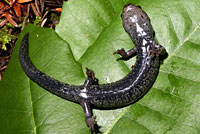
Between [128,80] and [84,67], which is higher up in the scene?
[84,67]

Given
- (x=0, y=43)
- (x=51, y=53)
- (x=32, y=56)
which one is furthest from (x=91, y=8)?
(x=0, y=43)

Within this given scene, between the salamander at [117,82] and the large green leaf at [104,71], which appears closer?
the large green leaf at [104,71]

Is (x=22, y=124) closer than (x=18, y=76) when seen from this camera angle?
Yes

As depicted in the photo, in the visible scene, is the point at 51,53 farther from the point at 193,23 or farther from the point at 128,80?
the point at 193,23

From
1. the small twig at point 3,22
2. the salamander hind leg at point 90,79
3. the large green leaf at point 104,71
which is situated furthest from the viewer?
the small twig at point 3,22

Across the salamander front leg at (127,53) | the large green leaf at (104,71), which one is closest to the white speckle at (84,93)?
the large green leaf at (104,71)

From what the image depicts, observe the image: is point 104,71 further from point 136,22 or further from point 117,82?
point 136,22

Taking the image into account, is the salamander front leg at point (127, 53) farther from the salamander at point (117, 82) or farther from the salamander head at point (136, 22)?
the salamander head at point (136, 22)

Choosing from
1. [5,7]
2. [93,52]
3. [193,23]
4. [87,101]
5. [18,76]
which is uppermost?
[5,7]
